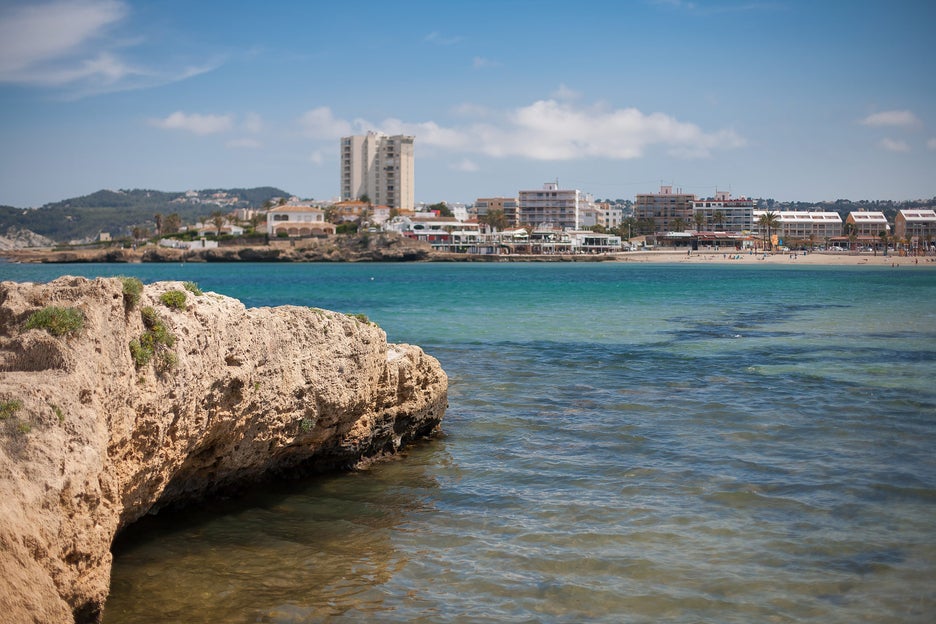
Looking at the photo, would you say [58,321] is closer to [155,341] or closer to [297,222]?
[155,341]

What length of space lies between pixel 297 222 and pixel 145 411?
17200 cm

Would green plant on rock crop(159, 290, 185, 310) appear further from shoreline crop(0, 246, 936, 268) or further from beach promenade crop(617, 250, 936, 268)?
beach promenade crop(617, 250, 936, 268)

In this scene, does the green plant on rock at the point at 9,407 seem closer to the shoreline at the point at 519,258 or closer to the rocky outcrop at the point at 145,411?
the rocky outcrop at the point at 145,411

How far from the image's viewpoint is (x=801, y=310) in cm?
4556

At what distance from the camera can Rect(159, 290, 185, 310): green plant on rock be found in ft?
30.5

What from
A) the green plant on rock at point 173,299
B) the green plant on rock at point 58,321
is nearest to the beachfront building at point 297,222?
the green plant on rock at point 173,299

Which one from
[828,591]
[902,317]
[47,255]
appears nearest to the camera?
[828,591]

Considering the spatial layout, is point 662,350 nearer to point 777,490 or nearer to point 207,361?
point 777,490

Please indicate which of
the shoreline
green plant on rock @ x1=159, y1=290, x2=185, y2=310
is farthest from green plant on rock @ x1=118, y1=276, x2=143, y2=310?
Answer: the shoreline

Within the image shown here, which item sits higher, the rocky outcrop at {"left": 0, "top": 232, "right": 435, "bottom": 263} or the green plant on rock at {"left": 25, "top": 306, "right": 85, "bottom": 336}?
the rocky outcrop at {"left": 0, "top": 232, "right": 435, "bottom": 263}

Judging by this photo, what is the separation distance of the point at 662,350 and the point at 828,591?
19.1 metres

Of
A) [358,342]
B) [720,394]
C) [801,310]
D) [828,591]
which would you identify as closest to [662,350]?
[720,394]

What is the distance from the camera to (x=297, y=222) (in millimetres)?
175875

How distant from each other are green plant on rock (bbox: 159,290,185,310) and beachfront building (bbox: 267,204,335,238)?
540 ft
